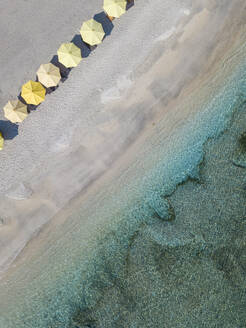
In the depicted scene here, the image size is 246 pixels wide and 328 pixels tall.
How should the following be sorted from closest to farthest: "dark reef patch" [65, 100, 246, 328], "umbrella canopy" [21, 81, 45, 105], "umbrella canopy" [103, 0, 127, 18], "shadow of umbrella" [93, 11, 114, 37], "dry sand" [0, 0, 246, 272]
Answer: "umbrella canopy" [21, 81, 45, 105] → "umbrella canopy" [103, 0, 127, 18] → "dry sand" [0, 0, 246, 272] → "shadow of umbrella" [93, 11, 114, 37] → "dark reef patch" [65, 100, 246, 328]

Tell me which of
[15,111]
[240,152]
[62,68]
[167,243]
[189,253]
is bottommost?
[189,253]

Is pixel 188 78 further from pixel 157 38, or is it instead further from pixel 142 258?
pixel 142 258

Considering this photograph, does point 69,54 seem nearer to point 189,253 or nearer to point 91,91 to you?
point 91,91

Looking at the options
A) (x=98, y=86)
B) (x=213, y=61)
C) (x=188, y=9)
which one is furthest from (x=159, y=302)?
(x=188, y=9)

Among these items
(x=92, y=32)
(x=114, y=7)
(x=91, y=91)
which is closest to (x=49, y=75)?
(x=91, y=91)

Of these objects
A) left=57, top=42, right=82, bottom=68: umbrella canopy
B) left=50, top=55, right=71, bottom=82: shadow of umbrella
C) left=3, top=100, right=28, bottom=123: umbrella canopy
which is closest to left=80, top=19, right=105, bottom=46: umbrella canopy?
left=57, top=42, right=82, bottom=68: umbrella canopy

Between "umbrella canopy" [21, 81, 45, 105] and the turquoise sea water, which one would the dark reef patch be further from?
"umbrella canopy" [21, 81, 45, 105]
